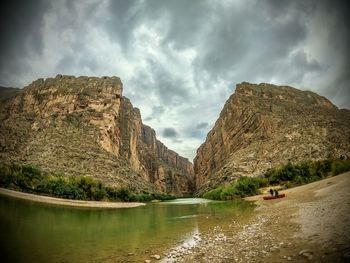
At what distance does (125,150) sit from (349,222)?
147799 mm

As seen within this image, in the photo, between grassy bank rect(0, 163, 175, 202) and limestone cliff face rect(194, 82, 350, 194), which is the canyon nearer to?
limestone cliff face rect(194, 82, 350, 194)

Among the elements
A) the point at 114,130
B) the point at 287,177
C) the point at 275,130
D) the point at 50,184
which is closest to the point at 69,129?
the point at 114,130

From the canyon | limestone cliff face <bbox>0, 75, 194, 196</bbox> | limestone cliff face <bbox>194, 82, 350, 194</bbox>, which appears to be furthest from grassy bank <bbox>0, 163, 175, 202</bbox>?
limestone cliff face <bbox>194, 82, 350, 194</bbox>

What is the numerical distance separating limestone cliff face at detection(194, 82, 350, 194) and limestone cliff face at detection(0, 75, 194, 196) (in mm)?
44380

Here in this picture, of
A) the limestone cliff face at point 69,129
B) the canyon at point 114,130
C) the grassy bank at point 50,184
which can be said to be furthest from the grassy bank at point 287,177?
the limestone cliff face at point 69,129

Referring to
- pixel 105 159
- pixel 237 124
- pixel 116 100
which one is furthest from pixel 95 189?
pixel 237 124

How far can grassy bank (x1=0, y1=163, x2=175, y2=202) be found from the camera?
5266cm

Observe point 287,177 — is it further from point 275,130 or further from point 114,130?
point 114,130

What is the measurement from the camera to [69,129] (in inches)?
3561

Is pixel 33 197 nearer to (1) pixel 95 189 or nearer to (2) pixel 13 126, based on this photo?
(1) pixel 95 189

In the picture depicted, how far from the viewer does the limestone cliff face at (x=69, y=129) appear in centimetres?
7375

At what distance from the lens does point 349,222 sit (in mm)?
9484

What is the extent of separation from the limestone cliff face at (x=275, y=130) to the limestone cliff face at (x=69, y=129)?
44380mm

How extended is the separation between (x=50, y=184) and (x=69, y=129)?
125 feet
